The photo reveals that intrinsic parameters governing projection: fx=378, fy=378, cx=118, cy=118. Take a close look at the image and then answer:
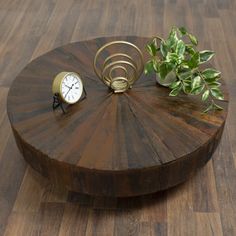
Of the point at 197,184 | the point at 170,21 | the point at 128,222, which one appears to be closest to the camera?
the point at 128,222

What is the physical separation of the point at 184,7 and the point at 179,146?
2.14 m

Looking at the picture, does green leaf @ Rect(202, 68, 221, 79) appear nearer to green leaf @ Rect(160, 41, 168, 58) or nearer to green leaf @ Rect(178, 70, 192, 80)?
green leaf @ Rect(178, 70, 192, 80)

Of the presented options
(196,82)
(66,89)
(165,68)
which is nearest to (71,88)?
(66,89)

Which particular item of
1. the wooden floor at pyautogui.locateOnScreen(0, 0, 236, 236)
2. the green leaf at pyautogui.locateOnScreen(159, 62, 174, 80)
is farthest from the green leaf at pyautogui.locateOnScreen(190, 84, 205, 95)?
the wooden floor at pyautogui.locateOnScreen(0, 0, 236, 236)

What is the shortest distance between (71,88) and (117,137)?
0.30 metres

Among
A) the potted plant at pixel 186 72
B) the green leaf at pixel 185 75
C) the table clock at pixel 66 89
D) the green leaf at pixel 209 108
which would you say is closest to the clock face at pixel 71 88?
the table clock at pixel 66 89

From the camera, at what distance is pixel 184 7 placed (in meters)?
3.28

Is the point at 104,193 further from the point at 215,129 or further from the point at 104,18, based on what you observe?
the point at 104,18

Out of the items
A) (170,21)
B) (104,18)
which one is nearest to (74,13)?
(104,18)

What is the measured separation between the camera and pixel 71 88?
1.61 metres

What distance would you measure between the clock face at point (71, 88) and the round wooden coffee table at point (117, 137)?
5 cm

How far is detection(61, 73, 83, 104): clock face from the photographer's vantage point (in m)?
1.58

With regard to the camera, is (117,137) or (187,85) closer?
(117,137)

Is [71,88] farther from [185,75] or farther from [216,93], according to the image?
[216,93]
